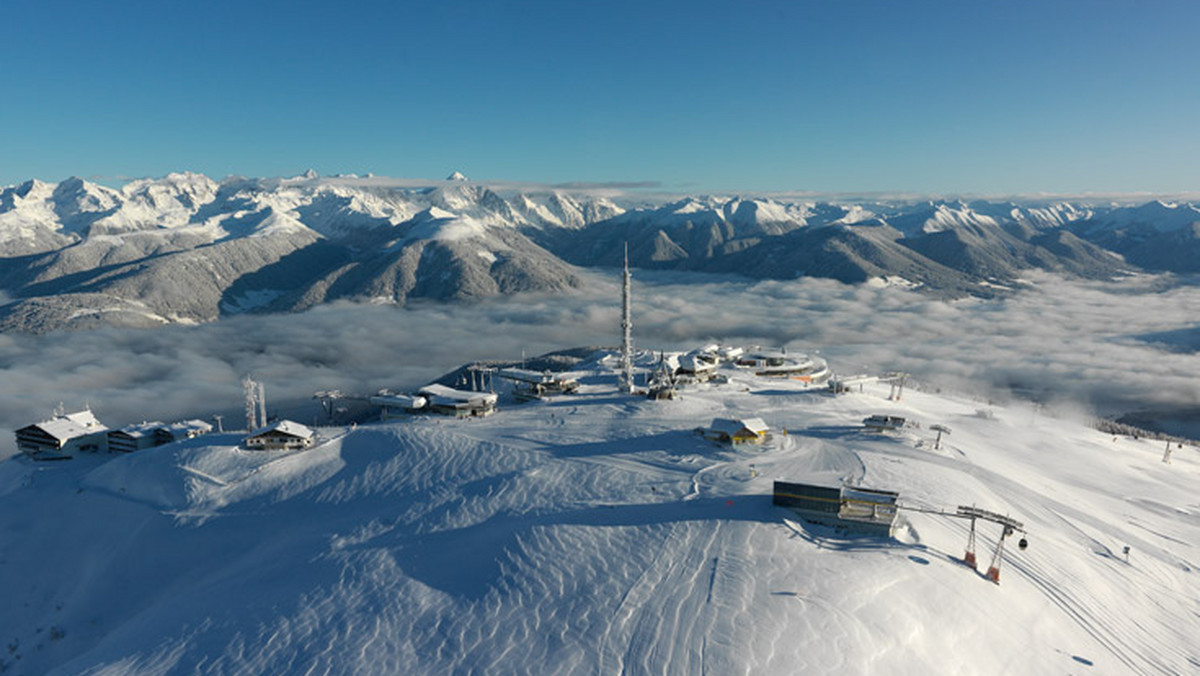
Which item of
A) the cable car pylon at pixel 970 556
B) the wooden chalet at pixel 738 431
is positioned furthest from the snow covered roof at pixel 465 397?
the cable car pylon at pixel 970 556

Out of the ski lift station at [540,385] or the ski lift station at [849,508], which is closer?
the ski lift station at [849,508]

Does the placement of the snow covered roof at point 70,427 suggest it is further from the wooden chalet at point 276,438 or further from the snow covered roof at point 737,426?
the snow covered roof at point 737,426

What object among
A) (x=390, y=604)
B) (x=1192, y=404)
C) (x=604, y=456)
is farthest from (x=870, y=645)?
(x=1192, y=404)

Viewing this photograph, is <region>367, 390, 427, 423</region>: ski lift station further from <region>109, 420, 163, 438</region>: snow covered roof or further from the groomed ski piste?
<region>109, 420, 163, 438</region>: snow covered roof

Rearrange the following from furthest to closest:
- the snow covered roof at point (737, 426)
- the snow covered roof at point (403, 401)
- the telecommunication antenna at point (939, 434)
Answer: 1. the snow covered roof at point (403, 401)
2. the telecommunication antenna at point (939, 434)
3. the snow covered roof at point (737, 426)

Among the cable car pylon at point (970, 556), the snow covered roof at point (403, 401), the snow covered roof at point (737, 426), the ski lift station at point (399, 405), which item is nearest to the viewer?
the cable car pylon at point (970, 556)

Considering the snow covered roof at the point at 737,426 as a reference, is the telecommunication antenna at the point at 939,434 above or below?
below
